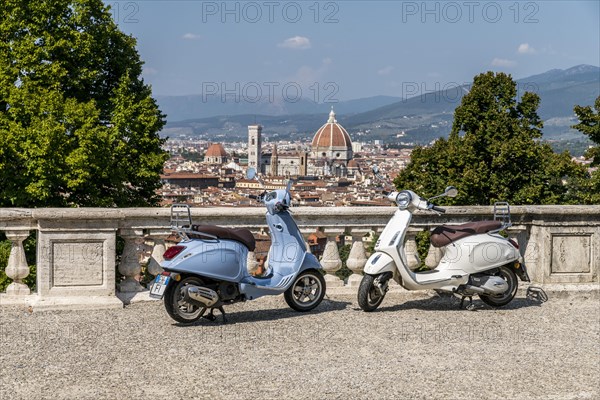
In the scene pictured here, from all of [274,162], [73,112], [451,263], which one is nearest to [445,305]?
[451,263]

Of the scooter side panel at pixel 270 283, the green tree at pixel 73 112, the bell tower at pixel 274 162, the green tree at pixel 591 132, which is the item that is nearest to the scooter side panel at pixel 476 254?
the scooter side panel at pixel 270 283

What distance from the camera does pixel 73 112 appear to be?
70.6 ft

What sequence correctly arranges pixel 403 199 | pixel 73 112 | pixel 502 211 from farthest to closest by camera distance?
pixel 73 112 < pixel 502 211 < pixel 403 199

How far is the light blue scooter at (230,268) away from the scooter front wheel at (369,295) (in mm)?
337

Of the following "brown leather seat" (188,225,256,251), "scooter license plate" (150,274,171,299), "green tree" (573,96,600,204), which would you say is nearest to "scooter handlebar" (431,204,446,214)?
"brown leather seat" (188,225,256,251)

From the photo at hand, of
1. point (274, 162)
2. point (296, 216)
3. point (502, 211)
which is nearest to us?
point (296, 216)

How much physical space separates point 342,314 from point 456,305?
1134mm

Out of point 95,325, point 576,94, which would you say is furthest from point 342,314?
point 576,94

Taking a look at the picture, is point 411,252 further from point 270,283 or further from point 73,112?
point 73,112

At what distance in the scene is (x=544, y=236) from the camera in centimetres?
737

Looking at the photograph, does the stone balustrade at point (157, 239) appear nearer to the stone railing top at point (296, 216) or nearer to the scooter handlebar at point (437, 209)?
the stone railing top at point (296, 216)

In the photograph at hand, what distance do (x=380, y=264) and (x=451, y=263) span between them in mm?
684

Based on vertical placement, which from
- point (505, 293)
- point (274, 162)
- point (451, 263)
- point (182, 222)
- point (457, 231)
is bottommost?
→ point (505, 293)

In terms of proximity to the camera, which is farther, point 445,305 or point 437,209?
point 445,305
